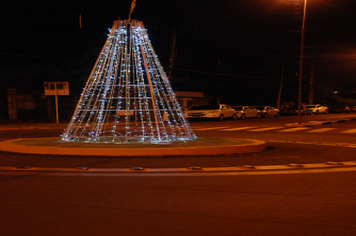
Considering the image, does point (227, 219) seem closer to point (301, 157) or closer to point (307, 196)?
point (307, 196)

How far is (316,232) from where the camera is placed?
16.7 feet

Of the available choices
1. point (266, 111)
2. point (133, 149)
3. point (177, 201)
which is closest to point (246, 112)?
point (266, 111)

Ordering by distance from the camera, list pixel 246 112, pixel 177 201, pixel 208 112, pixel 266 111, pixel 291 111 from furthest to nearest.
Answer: pixel 291 111 < pixel 266 111 < pixel 246 112 < pixel 208 112 < pixel 177 201

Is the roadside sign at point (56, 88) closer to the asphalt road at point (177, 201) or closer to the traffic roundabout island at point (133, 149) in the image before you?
the traffic roundabout island at point (133, 149)

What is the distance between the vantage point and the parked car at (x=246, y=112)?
39719 mm

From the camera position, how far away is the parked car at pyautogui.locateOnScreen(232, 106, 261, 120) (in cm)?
3972

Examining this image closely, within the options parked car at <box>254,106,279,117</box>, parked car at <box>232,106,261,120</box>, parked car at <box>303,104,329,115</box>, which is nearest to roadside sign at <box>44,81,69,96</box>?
parked car at <box>232,106,261,120</box>

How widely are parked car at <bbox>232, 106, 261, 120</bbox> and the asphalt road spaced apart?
29563 mm

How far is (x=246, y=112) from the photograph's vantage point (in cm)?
4081

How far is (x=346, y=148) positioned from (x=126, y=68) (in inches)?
322

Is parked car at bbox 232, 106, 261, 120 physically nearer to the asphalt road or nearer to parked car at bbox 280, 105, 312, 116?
parked car at bbox 280, 105, 312, 116

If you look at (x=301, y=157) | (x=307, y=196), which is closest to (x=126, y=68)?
(x=301, y=157)

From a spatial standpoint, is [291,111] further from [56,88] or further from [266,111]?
[56,88]

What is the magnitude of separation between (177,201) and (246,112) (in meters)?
34.9
